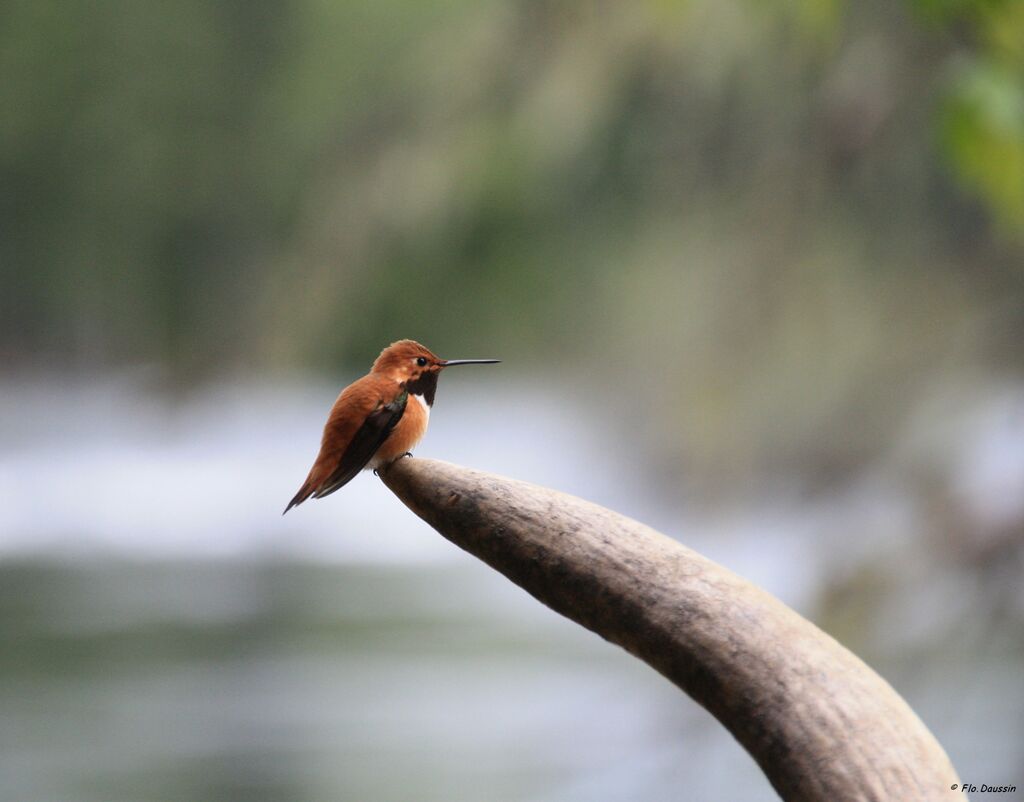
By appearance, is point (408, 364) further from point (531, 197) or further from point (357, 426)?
point (531, 197)

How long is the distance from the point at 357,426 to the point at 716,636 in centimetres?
14

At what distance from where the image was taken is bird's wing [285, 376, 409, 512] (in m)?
0.44

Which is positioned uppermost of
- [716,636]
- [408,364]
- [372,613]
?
[372,613]

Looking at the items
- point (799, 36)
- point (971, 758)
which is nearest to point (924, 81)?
point (799, 36)

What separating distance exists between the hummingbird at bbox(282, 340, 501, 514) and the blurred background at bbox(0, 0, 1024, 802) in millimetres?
403

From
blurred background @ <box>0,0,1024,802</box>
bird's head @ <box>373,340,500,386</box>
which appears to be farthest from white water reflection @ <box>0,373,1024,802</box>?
bird's head @ <box>373,340,500,386</box>

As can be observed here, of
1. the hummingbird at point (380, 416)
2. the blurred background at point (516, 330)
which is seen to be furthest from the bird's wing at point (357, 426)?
the blurred background at point (516, 330)

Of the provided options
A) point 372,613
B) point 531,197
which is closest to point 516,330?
point 531,197

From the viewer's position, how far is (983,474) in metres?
1.38

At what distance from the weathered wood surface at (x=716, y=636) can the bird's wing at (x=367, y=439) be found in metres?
0.02

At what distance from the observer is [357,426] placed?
1.47 feet

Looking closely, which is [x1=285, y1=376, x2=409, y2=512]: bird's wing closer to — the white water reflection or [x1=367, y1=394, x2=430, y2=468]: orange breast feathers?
[x1=367, y1=394, x2=430, y2=468]: orange breast feathers

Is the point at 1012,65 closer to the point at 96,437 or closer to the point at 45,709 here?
the point at 96,437

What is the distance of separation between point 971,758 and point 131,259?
129 cm
